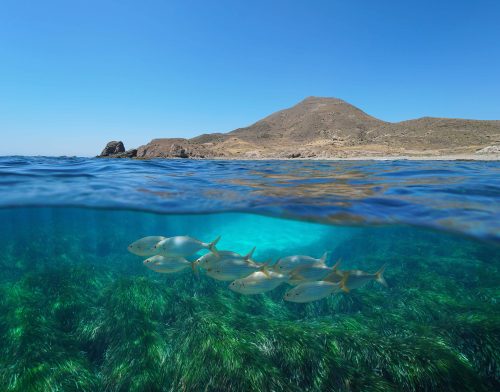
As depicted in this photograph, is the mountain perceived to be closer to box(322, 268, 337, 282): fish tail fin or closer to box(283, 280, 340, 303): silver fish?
box(322, 268, 337, 282): fish tail fin

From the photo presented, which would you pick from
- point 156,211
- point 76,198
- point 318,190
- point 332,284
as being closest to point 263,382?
point 332,284

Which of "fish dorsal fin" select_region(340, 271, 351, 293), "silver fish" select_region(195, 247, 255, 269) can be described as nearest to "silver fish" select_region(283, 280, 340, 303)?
"fish dorsal fin" select_region(340, 271, 351, 293)

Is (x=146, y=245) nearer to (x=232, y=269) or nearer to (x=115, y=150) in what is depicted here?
(x=232, y=269)

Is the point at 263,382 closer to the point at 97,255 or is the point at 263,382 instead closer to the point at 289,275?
the point at 289,275

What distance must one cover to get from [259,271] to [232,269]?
0.57 metres

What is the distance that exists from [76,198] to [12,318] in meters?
4.47

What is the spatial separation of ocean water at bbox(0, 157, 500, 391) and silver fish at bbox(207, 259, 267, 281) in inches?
57.5

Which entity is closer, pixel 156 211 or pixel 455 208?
pixel 455 208

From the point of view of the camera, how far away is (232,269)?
5.65 m

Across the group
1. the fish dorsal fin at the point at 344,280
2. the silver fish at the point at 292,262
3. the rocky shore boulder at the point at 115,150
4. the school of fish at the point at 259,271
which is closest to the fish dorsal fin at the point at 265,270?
the school of fish at the point at 259,271

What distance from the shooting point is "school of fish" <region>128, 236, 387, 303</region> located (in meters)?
5.36

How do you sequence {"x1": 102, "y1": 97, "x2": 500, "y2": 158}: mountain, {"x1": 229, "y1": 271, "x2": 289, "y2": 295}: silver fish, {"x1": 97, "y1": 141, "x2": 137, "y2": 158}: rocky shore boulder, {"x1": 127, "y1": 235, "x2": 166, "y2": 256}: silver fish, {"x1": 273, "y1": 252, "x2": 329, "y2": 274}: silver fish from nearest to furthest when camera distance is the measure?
1. {"x1": 229, "y1": 271, "x2": 289, "y2": 295}: silver fish
2. {"x1": 273, "y1": 252, "x2": 329, "y2": 274}: silver fish
3. {"x1": 127, "y1": 235, "x2": 166, "y2": 256}: silver fish
4. {"x1": 102, "y1": 97, "x2": 500, "y2": 158}: mountain
5. {"x1": 97, "y1": 141, "x2": 137, "y2": 158}: rocky shore boulder

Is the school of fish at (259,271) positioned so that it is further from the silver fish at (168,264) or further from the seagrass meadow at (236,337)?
the seagrass meadow at (236,337)

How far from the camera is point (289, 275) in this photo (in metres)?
5.71
